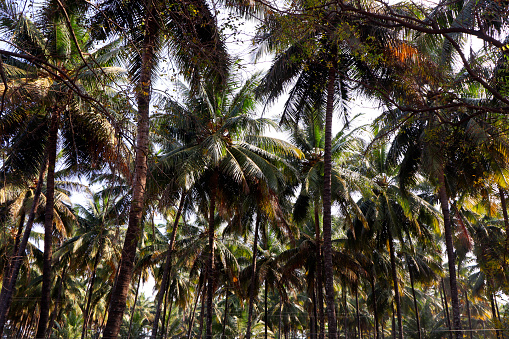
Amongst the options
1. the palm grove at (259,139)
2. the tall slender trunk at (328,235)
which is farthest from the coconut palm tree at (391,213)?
the tall slender trunk at (328,235)

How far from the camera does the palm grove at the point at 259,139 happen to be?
5238mm

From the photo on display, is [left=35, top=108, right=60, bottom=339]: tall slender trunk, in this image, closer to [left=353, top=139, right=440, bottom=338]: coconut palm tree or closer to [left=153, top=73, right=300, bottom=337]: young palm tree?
[left=153, top=73, right=300, bottom=337]: young palm tree

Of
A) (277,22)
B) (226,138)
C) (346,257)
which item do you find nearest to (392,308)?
(346,257)

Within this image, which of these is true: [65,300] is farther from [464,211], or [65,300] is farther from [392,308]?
[464,211]

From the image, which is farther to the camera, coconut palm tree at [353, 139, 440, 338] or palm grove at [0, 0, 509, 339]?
coconut palm tree at [353, 139, 440, 338]

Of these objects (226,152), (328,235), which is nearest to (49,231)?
(226,152)

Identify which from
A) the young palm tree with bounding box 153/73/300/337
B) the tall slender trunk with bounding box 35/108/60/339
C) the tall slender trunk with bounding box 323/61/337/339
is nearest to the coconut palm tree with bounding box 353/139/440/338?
the young palm tree with bounding box 153/73/300/337

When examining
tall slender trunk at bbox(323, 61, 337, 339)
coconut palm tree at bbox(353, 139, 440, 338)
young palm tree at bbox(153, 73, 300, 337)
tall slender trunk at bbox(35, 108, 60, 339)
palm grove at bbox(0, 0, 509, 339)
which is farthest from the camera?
coconut palm tree at bbox(353, 139, 440, 338)

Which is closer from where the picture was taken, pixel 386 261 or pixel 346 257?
pixel 346 257

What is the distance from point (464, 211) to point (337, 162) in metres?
9.40

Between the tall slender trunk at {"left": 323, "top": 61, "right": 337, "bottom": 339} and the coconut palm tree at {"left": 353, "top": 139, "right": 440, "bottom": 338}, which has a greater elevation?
the coconut palm tree at {"left": 353, "top": 139, "right": 440, "bottom": 338}

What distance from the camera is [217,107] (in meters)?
15.6

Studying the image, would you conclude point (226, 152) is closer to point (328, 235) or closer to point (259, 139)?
point (259, 139)

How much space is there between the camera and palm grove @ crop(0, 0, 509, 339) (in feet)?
17.2
